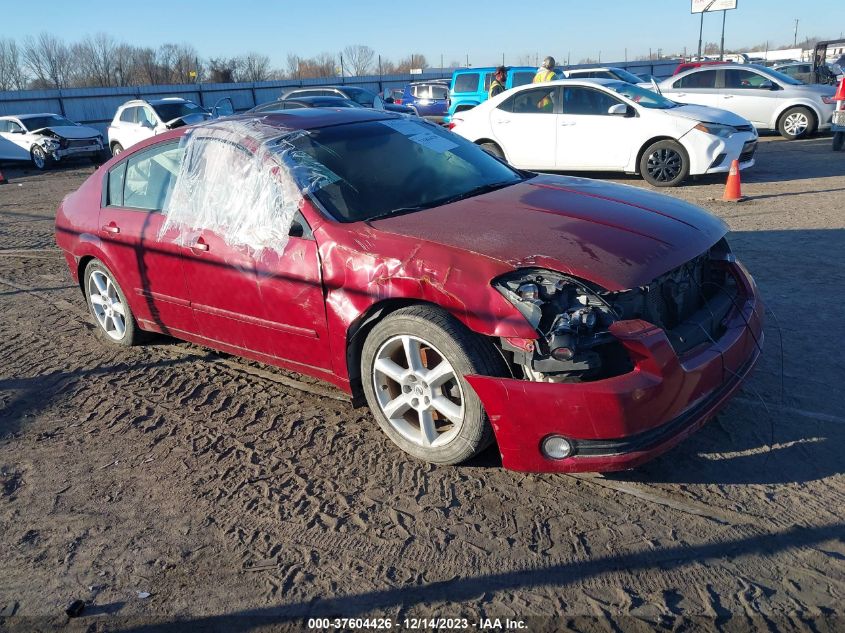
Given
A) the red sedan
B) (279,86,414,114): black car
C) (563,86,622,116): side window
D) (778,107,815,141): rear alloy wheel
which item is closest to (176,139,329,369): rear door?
the red sedan

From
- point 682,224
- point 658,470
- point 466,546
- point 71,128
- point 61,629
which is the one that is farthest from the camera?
point 71,128

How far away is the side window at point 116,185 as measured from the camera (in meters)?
5.19

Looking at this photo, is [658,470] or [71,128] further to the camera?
[71,128]

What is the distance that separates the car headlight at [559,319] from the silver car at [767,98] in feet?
45.9

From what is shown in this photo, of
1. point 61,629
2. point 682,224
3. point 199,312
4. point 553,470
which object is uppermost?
point 682,224

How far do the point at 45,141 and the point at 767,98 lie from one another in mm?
17977

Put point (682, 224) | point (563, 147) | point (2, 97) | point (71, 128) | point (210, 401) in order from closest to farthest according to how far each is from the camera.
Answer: point (682, 224) → point (210, 401) → point (563, 147) → point (71, 128) → point (2, 97)

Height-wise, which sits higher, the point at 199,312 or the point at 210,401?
the point at 199,312

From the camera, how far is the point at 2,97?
29156mm

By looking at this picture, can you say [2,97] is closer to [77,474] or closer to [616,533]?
[77,474]

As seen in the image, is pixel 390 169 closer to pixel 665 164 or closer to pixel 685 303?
pixel 685 303

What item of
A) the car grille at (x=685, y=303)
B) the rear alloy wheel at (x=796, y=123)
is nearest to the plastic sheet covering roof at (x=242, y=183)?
the car grille at (x=685, y=303)

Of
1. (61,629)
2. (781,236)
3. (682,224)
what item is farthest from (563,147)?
(61,629)

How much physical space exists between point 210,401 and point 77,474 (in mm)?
928
